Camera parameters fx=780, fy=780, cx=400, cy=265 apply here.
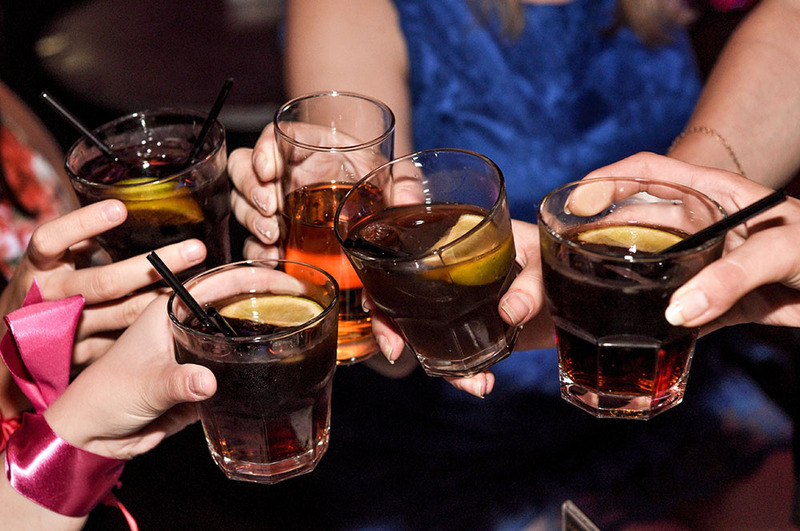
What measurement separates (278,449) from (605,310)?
53 centimetres

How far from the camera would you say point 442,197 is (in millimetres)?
1245


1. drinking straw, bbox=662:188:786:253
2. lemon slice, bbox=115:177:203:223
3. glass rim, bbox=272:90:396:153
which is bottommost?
lemon slice, bbox=115:177:203:223

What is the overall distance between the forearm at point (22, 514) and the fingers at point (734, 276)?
1.07 metres

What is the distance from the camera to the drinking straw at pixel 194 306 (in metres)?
1.10

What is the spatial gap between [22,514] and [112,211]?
0.54 m

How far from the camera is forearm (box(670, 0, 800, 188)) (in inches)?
73.4

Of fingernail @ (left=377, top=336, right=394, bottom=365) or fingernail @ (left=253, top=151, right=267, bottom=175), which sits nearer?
fingernail @ (left=377, top=336, right=394, bottom=365)

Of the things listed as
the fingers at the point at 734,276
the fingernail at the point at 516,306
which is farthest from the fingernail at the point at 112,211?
the fingers at the point at 734,276

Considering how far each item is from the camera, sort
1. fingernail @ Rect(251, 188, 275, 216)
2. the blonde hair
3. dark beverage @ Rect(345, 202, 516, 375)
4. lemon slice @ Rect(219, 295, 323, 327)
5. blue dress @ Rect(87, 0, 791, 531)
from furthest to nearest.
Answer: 1. the blonde hair
2. blue dress @ Rect(87, 0, 791, 531)
3. fingernail @ Rect(251, 188, 275, 216)
4. lemon slice @ Rect(219, 295, 323, 327)
5. dark beverage @ Rect(345, 202, 516, 375)

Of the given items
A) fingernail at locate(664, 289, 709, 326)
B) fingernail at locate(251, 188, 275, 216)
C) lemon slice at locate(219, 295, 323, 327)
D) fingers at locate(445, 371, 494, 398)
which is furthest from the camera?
fingernail at locate(251, 188, 275, 216)

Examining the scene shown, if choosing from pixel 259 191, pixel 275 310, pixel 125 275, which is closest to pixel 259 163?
pixel 259 191

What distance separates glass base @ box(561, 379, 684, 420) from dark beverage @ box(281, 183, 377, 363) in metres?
0.42

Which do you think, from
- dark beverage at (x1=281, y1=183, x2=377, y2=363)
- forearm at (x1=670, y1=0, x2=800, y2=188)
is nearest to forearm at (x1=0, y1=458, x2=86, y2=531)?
dark beverage at (x1=281, y1=183, x2=377, y2=363)

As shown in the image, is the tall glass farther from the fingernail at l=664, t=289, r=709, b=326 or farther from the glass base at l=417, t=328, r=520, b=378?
the fingernail at l=664, t=289, r=709, b=326
